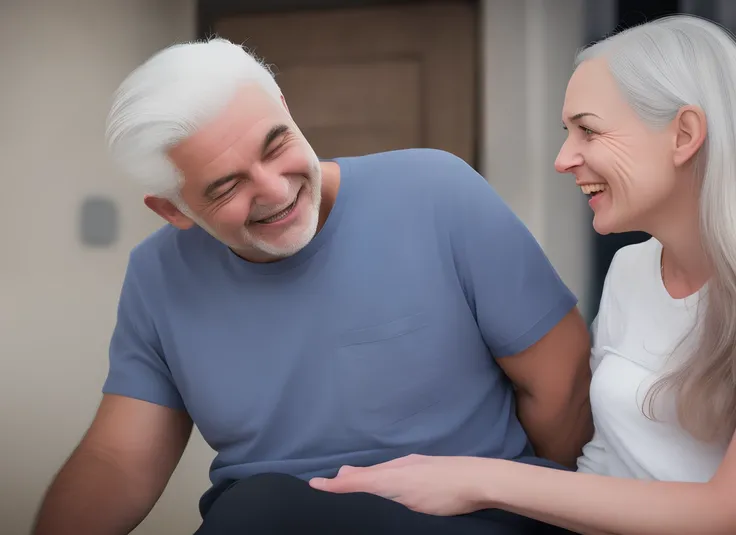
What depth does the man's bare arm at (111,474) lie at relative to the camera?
1.24 m

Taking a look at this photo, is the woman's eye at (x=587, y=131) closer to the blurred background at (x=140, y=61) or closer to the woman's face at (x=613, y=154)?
the woman's face at (x=613, y=154)

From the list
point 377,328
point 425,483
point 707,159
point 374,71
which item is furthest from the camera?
point 374,71

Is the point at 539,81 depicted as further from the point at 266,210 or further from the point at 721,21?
the point at 266,210

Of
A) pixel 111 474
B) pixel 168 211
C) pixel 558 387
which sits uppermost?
pixel 168 211

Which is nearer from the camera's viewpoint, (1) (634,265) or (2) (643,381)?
(2) (643,381)

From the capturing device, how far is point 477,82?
1.64m

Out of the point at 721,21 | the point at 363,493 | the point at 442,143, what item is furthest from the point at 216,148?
the point at 721,21

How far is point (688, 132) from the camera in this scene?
0.96 metres

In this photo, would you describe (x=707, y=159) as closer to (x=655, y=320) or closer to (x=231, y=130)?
(x=655, y=320)

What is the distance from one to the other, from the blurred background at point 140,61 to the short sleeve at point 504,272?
0.47m

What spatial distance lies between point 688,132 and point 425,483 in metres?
0.50

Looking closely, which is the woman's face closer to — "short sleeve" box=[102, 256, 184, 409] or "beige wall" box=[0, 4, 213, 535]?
"short sleeve" box=[102, 256, 184, 409]

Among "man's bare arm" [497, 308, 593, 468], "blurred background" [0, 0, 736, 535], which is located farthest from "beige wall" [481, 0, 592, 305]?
"man's bare arm" [497, 308, 593, 468]

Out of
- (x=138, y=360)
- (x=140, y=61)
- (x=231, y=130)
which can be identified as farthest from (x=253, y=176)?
(x=140, y=61)
